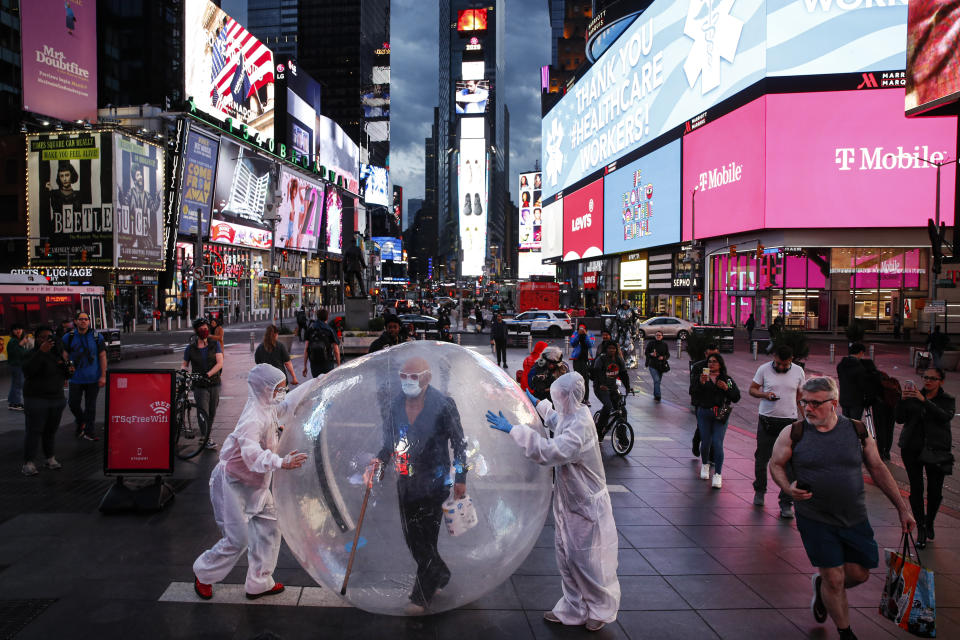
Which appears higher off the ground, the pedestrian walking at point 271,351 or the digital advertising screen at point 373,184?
the digital advertising screen at point 373,184

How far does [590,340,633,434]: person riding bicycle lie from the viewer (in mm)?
9766

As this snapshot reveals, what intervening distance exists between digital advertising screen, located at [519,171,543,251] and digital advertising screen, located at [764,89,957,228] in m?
94.3

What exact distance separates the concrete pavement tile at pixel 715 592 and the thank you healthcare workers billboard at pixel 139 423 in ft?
18.0

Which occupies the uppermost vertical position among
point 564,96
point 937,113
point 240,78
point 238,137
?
point 564,96

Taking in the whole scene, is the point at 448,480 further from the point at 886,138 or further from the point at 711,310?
the point at 711,310

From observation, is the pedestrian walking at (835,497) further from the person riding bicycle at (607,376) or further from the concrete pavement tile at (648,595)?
the person riding bicycle at (607,376)

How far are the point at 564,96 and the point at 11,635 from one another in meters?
78.0

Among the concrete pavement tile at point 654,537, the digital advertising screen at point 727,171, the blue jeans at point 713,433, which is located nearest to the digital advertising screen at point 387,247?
the digital advertising screen at point 727,171

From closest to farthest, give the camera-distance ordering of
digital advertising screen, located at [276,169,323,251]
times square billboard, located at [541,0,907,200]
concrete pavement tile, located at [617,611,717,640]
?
1. concrete pavement tile, located at [617,611,717,640]
2. times square billboard, located at [541,0,907,200]
3. digital advertising screen, located at [276,169,323,251]

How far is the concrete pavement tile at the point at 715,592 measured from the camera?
15.6ft

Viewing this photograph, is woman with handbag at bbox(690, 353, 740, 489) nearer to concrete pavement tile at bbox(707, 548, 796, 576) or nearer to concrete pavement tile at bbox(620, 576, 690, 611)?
concrete pavement tile at bbox(707, 548, 796, 576)

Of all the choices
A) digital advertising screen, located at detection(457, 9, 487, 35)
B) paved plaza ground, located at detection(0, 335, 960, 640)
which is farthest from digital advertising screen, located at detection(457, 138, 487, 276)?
paved plaza ground, located at detection(0, 335, 960, 640)

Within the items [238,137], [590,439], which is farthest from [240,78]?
[590,439]

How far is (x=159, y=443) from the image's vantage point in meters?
6.85
